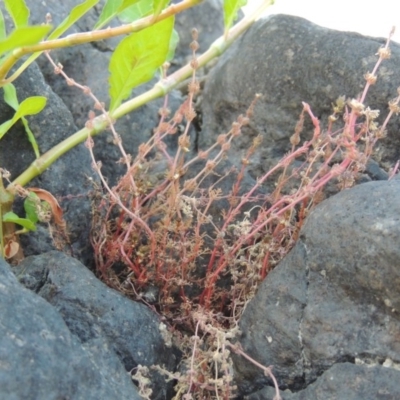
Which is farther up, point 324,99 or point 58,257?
point 324,99

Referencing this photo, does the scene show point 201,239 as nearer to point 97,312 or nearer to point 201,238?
point 201,238

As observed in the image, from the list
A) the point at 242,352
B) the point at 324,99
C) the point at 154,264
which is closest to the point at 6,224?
the point at 154,264

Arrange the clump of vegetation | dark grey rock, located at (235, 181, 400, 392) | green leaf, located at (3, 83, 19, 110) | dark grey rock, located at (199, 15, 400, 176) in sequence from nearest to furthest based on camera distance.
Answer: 1. dark grey rock, located at (235, 181, 400, 392)
2. the clump of vegetation
3. green leaf, located at (3, 83, 19, 110)
4. dark grey rock, located at (199, 15, 400, 176)

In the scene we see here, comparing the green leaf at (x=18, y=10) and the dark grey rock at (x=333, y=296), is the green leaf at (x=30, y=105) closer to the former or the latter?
the green leaf at (x=18, y=10)

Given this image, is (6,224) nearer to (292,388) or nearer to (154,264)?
(154,264)

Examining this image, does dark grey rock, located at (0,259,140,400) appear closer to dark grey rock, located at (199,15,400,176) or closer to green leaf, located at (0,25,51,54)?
green leaf, located at (0,25,51,54)

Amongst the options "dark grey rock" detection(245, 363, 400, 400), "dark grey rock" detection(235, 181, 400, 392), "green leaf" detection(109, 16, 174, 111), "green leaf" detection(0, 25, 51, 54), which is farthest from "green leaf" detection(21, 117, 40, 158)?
"dark grey rock" detection(245, 363, 400, 400)

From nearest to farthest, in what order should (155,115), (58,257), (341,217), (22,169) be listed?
(341,217) < (58,257) < (22,169) < (155,115)
